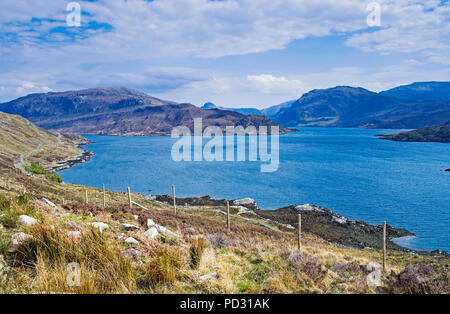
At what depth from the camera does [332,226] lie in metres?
30.7

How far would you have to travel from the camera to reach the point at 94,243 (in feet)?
18.8

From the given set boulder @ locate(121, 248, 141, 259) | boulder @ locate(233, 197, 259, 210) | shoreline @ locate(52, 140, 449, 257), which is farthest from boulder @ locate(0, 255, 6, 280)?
boulder @ locate(233, 197, 259, 210)

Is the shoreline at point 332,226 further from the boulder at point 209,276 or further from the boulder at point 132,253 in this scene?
the boulder at point 132,253

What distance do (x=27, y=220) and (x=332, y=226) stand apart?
29078mm

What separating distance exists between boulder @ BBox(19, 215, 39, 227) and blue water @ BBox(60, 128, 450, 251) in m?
29.8

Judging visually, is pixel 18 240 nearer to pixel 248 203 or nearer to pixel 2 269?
pixel 2 269

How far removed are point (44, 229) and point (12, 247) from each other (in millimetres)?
592

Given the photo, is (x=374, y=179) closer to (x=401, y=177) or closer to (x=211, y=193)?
(x=401, y=177)

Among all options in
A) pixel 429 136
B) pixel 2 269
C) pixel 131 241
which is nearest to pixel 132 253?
pixel 131 241

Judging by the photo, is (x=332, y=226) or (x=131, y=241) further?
(x=332, y=226)

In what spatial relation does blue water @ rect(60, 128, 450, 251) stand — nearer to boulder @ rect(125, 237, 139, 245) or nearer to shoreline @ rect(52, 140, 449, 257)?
shoreline @ rect(52, 140, 449, 257)

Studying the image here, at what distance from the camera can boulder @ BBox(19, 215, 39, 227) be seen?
731 centimetres
